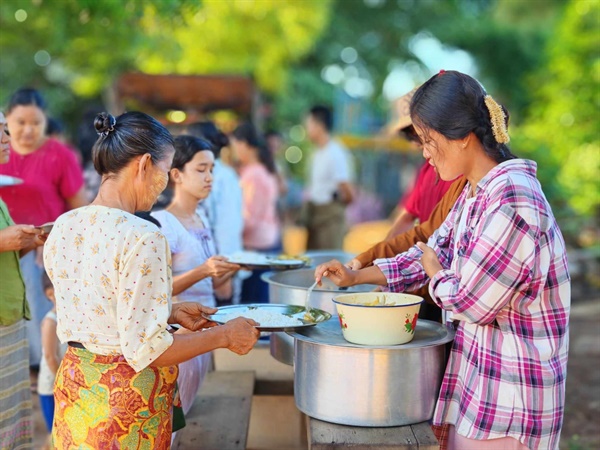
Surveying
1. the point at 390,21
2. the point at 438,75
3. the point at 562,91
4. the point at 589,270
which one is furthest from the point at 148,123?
the point at 390,21

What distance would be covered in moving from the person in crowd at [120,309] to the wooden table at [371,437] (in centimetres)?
36

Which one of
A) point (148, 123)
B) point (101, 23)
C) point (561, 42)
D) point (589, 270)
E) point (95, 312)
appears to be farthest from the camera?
point (561, 42)

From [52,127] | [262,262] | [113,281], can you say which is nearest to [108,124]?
[113,281]

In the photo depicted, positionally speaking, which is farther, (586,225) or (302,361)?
(586,225)

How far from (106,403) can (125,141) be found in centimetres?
76

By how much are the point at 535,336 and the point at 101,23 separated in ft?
19.9

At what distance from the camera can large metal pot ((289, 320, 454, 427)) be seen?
2209 mm

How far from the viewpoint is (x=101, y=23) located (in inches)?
279

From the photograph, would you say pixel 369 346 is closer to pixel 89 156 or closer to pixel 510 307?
pixel 510 307

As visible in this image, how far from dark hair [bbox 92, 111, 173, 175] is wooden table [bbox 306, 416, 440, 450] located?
973 millimetres

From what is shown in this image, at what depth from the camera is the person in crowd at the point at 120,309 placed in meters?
1.97

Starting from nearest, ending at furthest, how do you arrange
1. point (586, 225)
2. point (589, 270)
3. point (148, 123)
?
1. point (148, 123)
2. point (589, 270)
3. point (586, 225)

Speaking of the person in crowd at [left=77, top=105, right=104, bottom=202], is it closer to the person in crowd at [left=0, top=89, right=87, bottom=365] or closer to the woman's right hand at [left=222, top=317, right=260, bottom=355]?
the person in crowd at [left=0, top=89, right=87, bottom=365]

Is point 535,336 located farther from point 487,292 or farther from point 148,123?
point 148,123
